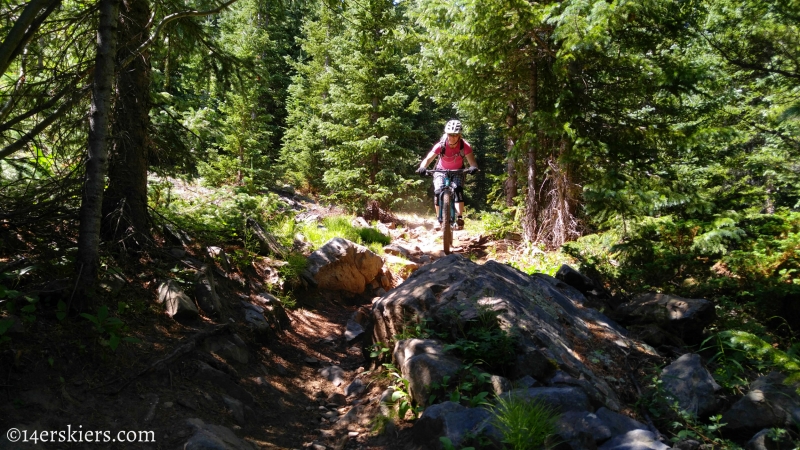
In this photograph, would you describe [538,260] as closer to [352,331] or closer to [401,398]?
[352,331]

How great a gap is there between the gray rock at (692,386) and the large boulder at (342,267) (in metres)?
5.29

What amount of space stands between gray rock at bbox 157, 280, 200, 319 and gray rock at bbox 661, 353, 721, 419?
4616 mm

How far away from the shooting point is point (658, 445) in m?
2.89

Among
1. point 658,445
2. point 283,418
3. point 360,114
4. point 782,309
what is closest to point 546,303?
point 658,445

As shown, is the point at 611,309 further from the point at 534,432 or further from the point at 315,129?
the point at 315,129

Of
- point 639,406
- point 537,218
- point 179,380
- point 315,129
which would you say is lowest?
point 639,406

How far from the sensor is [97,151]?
376cm

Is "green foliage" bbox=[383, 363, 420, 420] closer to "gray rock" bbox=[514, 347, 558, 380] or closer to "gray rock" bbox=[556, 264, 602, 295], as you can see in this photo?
"gray rock" bbox=[514, 347, 558, 380]

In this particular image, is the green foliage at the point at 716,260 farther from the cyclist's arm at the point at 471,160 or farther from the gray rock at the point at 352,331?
the gray rock at the point at 352,331

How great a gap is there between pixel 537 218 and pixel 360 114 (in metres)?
8.09

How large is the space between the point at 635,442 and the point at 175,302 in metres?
4.16

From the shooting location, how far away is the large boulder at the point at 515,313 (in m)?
4.03

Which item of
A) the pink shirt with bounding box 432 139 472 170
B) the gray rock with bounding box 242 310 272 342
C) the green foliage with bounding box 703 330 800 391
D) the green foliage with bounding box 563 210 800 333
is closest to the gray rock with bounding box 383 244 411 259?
the pink shirt with bounding box 432 139 472 170

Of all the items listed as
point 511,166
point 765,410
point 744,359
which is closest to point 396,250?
point 511,166
